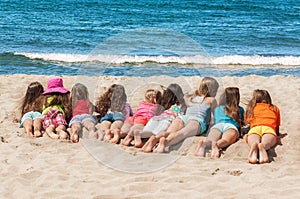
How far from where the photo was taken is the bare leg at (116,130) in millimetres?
6223

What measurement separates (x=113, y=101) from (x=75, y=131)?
914mm

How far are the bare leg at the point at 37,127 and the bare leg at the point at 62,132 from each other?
259mm

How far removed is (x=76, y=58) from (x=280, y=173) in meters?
11.3

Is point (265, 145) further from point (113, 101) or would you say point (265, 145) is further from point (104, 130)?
point (113, 101)

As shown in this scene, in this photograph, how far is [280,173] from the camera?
5.13m

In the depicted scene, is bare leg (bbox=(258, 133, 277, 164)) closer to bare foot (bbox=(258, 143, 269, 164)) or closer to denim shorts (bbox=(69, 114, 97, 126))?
bare foot (bbox=(258, 143, 269, 164))

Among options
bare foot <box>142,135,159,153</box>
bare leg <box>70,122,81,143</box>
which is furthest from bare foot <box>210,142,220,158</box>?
bare leg <box>70,122,81,143</box>

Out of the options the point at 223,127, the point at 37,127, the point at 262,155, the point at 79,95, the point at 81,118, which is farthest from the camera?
the point at 79,95

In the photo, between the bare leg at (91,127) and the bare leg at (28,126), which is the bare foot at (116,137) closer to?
the bare leg at (91,127)

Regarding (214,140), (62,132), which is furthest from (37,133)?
(214,140)

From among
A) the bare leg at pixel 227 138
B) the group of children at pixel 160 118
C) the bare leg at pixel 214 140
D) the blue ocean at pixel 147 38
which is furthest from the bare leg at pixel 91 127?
the blue ocean at pixel 147 38

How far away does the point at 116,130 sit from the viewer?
6.37 metres

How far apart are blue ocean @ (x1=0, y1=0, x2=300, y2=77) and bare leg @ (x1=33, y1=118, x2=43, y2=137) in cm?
489

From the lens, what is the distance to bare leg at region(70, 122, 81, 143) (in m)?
6.25
